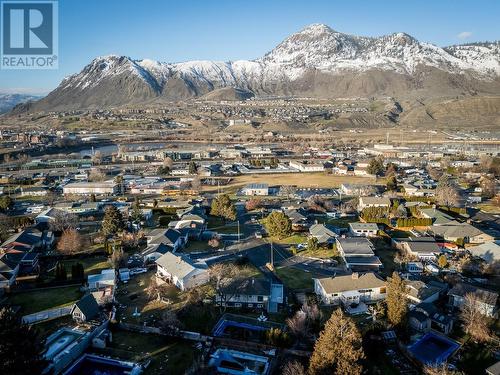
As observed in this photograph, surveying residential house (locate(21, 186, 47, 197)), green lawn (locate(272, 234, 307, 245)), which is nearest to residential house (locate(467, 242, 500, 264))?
green lawn (locate(272, 234, 307, 245))

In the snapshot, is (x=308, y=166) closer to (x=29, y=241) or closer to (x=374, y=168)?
(x=374, y=168)

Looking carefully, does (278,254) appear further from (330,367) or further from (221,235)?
(330,367)

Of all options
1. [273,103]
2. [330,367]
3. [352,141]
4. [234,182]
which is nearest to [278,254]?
[330,367]

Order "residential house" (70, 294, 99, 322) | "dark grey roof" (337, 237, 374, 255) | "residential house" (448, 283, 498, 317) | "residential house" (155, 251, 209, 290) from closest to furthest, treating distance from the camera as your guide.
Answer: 1. "residential house" (70, 294, 99, 322)
2. "residential house" (448, 283, 498, 317)
3. "residential house" (155, 251, 209, 290)
4. "dark grey roof" (337, 237, 374, 255)

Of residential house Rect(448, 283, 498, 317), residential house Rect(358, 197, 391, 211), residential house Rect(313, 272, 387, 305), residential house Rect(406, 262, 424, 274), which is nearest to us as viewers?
residential house Rect(448, 283, 498, 317)

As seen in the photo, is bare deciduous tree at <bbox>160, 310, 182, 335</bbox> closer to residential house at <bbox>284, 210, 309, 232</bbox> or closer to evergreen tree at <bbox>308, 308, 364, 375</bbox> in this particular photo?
evergreen tree at <bbox>308, 308, 364, 375</bbox>

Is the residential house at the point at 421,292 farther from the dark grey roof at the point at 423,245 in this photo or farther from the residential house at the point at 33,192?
the residential house at the point at 33,192

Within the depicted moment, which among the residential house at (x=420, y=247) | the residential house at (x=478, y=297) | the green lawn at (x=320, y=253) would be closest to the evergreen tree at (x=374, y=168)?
the residential house at (x=420, y=247)
